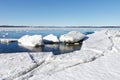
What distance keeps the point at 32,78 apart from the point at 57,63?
162cm

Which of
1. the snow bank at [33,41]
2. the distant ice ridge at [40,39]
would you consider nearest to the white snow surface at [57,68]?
the snow bank at [33,41]

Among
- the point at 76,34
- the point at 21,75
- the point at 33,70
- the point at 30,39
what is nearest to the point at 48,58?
the point at 33,70

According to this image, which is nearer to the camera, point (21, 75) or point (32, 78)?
point (32, 78)

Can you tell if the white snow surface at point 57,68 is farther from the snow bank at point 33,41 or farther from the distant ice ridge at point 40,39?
the distant ice ridge at point 40,39

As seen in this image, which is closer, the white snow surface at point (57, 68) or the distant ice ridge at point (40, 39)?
the white snow surface at point (57, 68)

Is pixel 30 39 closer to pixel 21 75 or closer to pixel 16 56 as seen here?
pixel 16 56

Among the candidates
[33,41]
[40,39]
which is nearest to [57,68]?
[40,39]

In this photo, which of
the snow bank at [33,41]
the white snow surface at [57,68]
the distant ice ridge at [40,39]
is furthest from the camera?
the distant ice ridge at [40,39]

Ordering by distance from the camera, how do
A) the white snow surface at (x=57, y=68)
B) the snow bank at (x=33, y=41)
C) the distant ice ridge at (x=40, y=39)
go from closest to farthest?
the white snow surface at (x=57, y=68), the snow bank at (x=33, y=41), the distant ice ridge at (x=40, y=39)

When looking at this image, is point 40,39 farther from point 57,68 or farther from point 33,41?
point 57,68

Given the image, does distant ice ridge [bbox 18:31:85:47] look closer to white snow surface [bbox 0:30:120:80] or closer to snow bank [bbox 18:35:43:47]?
snow bank [bbox 18:35:43:47]

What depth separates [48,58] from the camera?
7109mm

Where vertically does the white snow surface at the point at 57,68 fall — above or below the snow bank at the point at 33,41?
above

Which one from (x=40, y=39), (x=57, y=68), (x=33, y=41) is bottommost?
(x=33, y=41)
